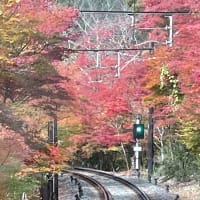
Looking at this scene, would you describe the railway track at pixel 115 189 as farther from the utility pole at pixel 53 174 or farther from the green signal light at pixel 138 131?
the green signal light at pixel 138 131

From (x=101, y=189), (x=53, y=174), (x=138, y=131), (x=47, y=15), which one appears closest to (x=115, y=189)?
(x=101, y=189)

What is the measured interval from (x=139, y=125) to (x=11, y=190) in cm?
1683

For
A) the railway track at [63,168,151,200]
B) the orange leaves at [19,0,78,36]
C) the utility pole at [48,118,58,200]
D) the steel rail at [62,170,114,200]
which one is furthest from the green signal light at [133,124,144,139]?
the orange leaves at [19,0,78,36]

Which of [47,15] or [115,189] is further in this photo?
[115,189]

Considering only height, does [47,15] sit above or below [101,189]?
above

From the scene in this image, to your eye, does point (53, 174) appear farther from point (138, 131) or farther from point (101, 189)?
point (138, 131)

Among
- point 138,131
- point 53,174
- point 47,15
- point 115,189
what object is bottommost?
point 115,189

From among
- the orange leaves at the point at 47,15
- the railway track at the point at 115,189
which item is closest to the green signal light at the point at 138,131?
the railway track at the point at 115,189

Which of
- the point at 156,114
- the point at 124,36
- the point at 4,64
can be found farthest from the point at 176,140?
the point at 4,64

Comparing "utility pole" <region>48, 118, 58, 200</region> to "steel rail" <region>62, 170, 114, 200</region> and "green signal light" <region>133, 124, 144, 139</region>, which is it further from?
"green signal light" <region>133, 124, 144, 139</region>

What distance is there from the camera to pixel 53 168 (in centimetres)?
1705

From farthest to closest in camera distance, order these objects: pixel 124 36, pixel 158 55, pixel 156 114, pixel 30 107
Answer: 1. pixel 124 36
2. pixel 156 114
3. pixel 158 55
4. pixel 30 107

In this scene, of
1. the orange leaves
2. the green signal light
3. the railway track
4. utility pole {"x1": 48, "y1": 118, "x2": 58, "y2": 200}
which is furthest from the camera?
the green signal light

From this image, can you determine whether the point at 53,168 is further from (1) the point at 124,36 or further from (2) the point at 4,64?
(1) the point at 124,36
